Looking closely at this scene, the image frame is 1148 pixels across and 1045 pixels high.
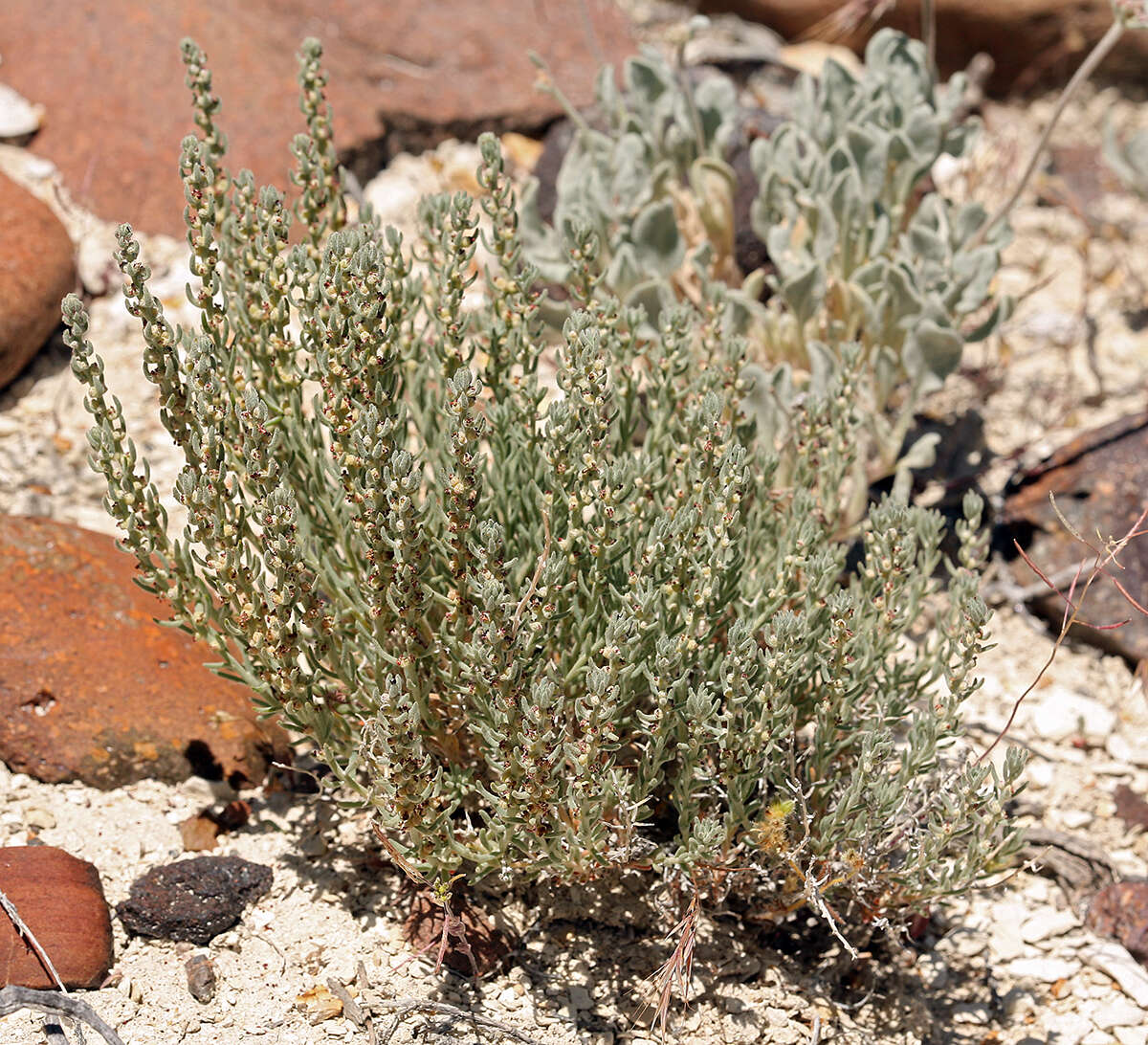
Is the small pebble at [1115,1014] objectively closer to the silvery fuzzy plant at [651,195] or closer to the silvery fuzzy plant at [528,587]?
the silvery fuzzy plant at [528,587]

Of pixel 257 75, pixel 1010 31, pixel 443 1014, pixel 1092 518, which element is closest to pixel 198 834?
pixel 443 1014

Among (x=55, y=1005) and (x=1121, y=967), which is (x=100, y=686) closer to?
(x=55, y=1005)

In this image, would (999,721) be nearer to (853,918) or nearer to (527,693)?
(853,918)

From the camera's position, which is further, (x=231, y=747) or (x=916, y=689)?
(x=231, y=747)

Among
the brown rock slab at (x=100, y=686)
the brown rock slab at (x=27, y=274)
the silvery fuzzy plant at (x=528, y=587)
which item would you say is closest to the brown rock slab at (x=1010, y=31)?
the brown rock slab at (x=27, y=274)

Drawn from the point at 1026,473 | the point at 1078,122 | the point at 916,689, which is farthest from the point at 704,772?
the point at 1078,122

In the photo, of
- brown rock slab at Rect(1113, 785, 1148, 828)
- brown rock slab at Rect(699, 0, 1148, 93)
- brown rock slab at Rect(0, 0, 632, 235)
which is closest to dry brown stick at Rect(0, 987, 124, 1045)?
A: brown rock slab at Rect(1113, 785, 1148, 828)
